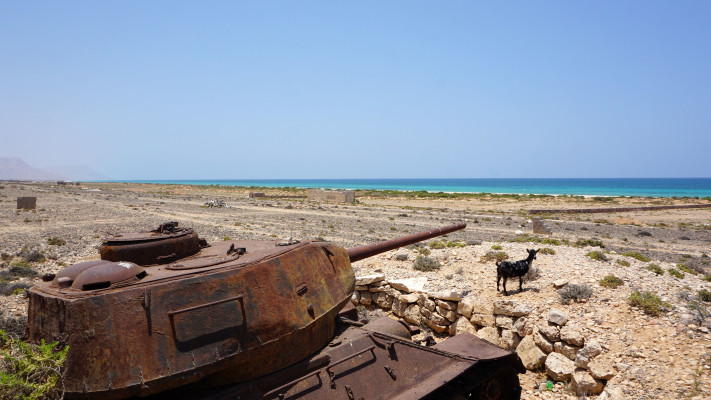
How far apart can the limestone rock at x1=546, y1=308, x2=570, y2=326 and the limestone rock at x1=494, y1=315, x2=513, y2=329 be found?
35.8 inches

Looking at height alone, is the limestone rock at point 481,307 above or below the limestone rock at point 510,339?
above

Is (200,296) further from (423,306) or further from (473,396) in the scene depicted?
(423,306)

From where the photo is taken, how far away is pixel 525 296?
955 centimetres

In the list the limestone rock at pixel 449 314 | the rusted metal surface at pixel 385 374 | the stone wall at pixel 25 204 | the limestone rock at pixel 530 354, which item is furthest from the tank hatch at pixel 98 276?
the stone wall at pixel 25 204

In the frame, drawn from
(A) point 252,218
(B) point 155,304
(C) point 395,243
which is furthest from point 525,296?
(A) point 252,218

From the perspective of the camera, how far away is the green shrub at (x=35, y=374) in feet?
12.4

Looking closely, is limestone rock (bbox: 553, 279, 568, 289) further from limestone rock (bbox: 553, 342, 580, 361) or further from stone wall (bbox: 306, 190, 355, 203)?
stone wall (bbox: 306, 190, 355, 203)

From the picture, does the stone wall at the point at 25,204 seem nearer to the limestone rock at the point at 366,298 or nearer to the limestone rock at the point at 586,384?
the limestone rock at the point at 366,298

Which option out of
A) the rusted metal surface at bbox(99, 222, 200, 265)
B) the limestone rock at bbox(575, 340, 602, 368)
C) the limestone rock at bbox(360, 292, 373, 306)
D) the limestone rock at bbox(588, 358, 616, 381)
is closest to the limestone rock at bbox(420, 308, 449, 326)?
the limestone rock at bbox(360, 292, 373, 306)

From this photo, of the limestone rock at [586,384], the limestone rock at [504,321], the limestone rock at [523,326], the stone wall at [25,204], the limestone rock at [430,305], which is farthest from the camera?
the stone wall at [25,204]

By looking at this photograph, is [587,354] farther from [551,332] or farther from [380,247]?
[380,247]

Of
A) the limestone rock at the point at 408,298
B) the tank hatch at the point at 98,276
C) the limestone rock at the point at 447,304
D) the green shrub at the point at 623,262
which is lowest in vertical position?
the limestone rock at the point at 408,298

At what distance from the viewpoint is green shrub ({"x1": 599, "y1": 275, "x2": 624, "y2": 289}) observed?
920 centimetres

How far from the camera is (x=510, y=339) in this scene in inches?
354
